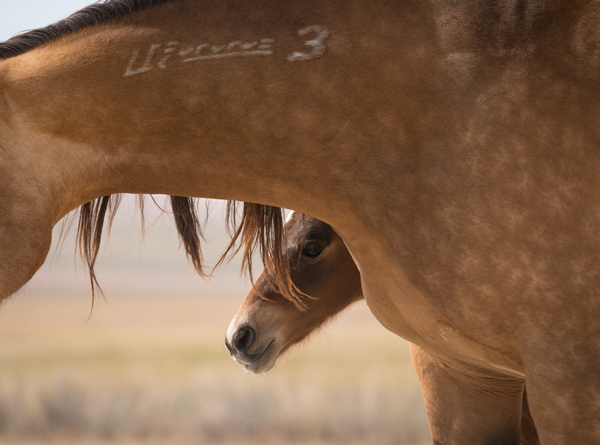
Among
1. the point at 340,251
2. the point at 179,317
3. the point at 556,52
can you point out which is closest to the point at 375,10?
the point at 556,52

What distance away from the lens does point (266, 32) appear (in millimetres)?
981

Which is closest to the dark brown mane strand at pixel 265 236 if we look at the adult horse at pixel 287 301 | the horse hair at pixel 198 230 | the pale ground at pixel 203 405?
the horse hair at pixel 198 230

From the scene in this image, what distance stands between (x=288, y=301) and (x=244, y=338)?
0.67ft

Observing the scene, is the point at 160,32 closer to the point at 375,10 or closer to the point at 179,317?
the point at 375,10

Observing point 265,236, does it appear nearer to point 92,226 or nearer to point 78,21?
point 92,226

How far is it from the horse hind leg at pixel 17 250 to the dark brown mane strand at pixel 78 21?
12.7 inches

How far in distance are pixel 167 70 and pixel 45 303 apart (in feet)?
101

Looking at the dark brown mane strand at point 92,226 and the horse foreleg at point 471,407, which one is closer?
the dark brown mane strand at point 92,226

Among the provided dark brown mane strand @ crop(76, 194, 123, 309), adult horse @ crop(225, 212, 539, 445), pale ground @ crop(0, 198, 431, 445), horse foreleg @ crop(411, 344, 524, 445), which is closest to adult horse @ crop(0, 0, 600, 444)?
dark brown mane strand @ crop(76, 194, 123, 309)

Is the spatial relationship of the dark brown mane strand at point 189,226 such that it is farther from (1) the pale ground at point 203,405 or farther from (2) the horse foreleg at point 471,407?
(1) the pale ground at point 203,405

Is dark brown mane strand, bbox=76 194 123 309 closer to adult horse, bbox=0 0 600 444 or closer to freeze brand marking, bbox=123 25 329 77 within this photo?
adult horse, bbox=0 0 600 444

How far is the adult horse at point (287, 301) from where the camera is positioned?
6.36 feet

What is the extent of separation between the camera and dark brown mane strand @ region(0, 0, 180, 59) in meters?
1.01

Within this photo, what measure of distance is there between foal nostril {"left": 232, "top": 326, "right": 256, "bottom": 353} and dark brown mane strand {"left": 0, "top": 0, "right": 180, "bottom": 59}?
1.20 meters
